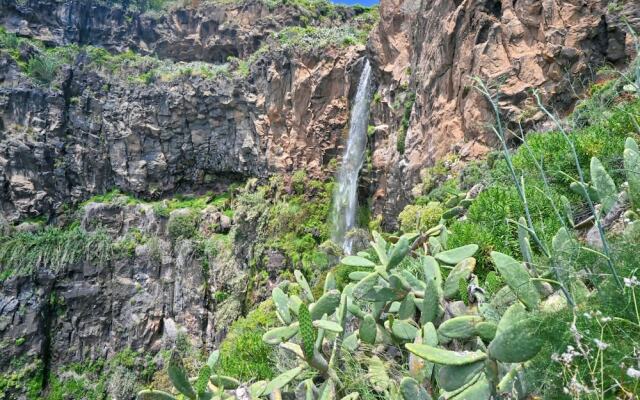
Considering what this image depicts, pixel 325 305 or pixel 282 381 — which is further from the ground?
pixel 325 305

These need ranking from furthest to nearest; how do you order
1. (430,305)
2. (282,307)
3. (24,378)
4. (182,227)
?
(182,227) < (24,378) < (282,307) < (430,305)

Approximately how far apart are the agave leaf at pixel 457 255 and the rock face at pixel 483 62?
3328mm

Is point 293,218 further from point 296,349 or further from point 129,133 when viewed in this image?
point 296,349

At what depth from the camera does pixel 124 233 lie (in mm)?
25203

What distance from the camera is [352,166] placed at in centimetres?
1795

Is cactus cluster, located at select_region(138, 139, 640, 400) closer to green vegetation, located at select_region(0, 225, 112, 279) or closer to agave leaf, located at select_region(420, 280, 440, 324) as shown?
agave leaf, located at select_region(420, 280, 440, 324)

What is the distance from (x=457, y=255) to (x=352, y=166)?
1528 centimetres

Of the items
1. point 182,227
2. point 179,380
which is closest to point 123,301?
point 182,227

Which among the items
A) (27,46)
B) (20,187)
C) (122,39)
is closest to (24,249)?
(20,187)

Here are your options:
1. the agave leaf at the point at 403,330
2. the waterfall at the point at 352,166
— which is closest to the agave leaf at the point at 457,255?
the agave leaf at the point at 403,330

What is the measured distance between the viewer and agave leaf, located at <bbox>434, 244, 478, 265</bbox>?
9.02 feet

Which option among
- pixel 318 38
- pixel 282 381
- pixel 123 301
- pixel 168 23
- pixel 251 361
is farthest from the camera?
pixel 168 23

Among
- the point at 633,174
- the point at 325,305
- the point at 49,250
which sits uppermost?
the point at 633,174

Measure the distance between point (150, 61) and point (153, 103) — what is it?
214 inches
